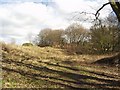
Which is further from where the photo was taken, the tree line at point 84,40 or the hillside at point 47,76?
the tree line at point 84,40

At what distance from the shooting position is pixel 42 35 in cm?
2095

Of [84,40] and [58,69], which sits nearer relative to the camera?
[58,69]

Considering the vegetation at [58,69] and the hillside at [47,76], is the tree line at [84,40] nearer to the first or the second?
the vegetation at [58,69]

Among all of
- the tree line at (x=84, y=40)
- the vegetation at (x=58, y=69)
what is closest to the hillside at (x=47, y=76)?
the vegetation at (x=58, y=69)

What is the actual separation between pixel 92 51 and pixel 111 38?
311 centimetres

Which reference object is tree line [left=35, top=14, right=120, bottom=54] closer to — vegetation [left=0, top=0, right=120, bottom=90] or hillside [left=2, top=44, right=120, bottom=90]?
vegetation [left=0, top=0, right=120, bottom=90]

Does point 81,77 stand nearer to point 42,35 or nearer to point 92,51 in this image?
point 42,35

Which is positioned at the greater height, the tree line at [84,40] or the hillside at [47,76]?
the tree line at [84,40]

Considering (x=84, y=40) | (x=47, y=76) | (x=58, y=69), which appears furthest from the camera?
(x=84, y=40)

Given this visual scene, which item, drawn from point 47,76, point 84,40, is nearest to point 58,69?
point 47,76

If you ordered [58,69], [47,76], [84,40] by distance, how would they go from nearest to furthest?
[47,76], [58,69], [84,40]

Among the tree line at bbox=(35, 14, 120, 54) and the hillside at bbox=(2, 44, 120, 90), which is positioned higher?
the tree line at bbox=(35, 14, 120, 54)

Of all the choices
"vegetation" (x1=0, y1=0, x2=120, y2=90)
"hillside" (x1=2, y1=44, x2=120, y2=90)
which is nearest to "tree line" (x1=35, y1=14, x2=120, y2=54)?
"vegetation" (x1=0, y1=0, x2=120, y2=90)

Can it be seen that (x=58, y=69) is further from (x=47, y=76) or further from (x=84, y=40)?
(x=84, y=40)
